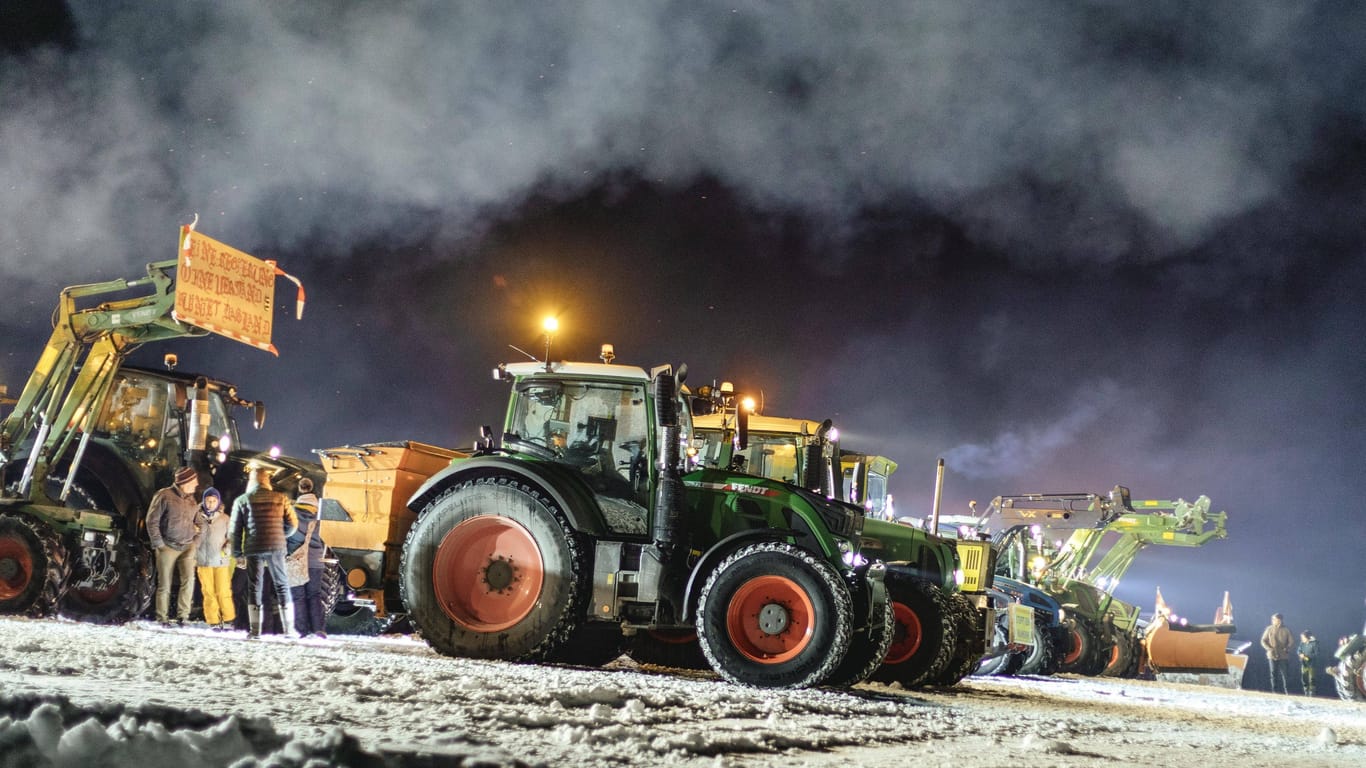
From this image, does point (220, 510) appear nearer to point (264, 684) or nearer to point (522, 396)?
point (522, 396)

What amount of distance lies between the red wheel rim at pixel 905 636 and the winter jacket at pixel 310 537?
481 centimetres

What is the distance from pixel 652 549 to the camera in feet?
23.9

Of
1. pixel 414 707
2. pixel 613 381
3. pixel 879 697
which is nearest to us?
pixel 414 707

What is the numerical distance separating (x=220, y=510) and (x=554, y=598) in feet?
16.9

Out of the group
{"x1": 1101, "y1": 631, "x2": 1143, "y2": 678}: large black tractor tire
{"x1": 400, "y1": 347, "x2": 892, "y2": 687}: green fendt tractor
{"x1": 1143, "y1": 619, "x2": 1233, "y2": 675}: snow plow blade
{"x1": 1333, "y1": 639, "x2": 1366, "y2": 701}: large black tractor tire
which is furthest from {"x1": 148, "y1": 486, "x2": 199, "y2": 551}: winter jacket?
{"x1": 1333, "y1": 639, "x2": 1366, "y2": 701}: large black tractor tire

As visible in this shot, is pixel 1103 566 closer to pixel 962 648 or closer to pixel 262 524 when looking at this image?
pixel 962 648

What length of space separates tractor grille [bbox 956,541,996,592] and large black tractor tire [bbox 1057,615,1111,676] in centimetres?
381

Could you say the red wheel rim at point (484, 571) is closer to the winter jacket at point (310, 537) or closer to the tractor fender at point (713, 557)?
the tractor fender at point (713, 557)

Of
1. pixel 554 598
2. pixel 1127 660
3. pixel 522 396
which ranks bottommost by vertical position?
pixel 1127 660

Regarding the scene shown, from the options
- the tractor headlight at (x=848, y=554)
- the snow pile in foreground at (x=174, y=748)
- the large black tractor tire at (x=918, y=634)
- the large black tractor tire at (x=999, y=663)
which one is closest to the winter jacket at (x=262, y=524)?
the tractor headlight at (x=848, y=554)

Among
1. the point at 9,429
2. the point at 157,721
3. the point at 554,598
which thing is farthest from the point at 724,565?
the point at 9,429

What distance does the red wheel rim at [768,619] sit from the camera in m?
6.96

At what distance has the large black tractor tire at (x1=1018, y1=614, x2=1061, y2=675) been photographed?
14367 mm

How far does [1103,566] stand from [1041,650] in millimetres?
6767
